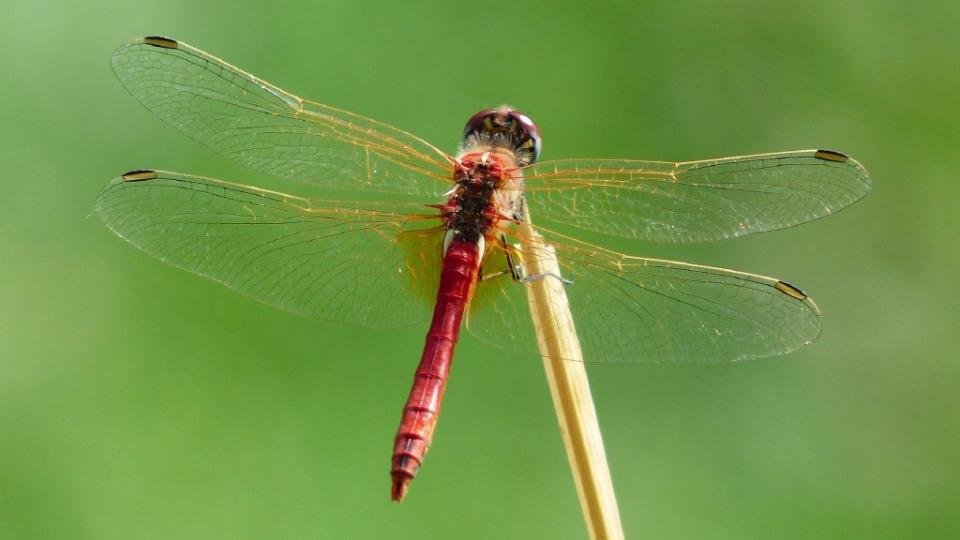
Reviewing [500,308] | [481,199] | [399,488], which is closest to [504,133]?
[481,199]

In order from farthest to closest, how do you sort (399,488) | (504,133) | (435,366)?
(504,133), (435,366), (399,488)

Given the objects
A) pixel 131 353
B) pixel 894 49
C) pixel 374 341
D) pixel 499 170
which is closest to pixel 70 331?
pixel 131 353

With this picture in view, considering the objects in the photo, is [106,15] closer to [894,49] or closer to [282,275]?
[282,275]

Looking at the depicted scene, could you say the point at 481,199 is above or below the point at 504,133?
below

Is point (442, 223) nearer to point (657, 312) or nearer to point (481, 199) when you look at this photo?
point (481, 199)

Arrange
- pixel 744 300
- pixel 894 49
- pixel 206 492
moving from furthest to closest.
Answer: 1. pixel 894 49
2. pixel 206 492
3. pixel 744 300

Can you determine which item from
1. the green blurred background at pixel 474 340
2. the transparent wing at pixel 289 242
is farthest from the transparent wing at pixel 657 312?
the green blurred background at pixel 474 340

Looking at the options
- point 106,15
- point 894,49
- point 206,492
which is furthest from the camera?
point 894,49
